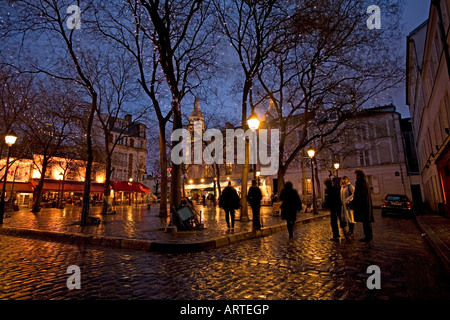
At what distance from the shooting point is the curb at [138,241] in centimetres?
604

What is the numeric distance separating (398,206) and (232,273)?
15795 mm

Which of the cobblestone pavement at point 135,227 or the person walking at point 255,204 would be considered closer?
the cobblestone pavement at point 135,227

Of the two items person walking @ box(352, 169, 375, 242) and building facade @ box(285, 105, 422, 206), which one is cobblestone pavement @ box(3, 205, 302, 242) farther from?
building facade @ box(285, 105, 422, 206)

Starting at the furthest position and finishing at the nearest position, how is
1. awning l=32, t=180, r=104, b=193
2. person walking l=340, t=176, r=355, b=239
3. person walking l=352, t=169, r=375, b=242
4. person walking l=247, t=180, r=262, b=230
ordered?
awning l=32, t=180, r=104, b=193 → person walking l=247, t=180, r=262, b=230 → person walking l=340, t=176, r=355, b=239 → person walking l=352, t=169, r=375, b=242

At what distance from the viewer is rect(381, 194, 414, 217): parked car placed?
15406 millimetres

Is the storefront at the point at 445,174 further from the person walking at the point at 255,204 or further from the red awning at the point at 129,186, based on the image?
the red awning at the point at 129,186

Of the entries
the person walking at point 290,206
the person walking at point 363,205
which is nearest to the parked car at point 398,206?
the person walking at point 363,205

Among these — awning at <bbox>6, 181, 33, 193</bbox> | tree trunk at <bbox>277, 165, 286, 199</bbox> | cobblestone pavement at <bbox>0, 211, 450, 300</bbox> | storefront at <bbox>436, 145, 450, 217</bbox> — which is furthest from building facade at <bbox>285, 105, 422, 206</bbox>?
awning at <bbox>6, 181, 33, 193</bbox>

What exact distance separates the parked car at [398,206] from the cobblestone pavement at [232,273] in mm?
11392

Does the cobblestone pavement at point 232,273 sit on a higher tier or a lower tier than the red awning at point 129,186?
lower

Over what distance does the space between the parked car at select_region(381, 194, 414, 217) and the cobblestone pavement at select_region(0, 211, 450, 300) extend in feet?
37.4

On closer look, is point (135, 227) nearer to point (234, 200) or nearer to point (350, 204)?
point (234, 200)

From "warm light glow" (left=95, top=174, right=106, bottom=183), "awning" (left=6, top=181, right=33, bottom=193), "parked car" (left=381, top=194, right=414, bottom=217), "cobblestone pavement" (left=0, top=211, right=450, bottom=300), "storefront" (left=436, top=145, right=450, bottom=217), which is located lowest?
"cobblestone pavement" (left=0, top=211, right=450, bottom=300)
